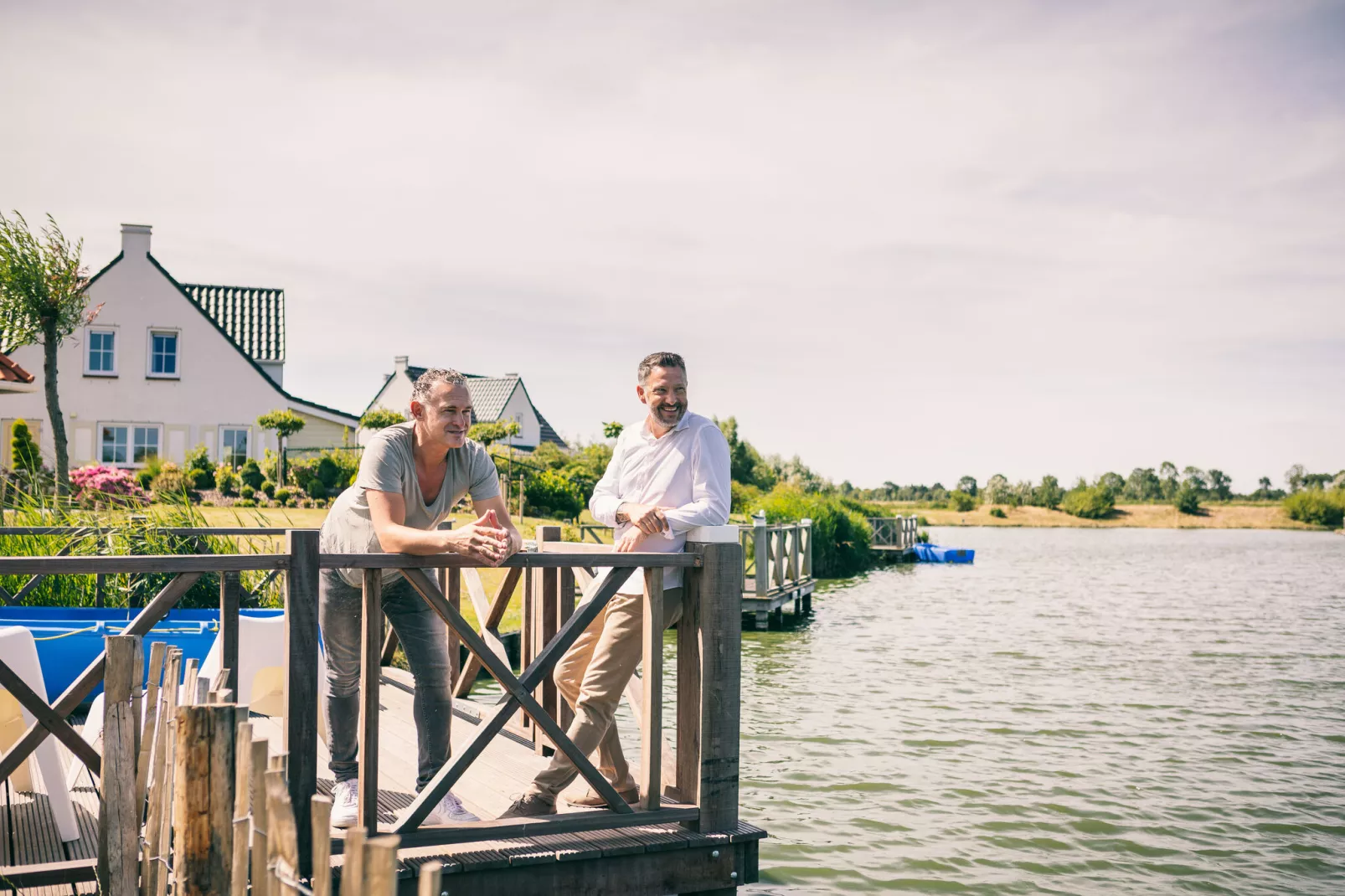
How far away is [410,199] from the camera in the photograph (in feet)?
50.5

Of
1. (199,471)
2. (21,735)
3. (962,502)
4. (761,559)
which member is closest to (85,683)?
(21,735)

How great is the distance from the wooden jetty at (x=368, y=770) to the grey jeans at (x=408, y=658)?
5.2 inches

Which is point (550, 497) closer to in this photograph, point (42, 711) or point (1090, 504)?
point (42, 711)

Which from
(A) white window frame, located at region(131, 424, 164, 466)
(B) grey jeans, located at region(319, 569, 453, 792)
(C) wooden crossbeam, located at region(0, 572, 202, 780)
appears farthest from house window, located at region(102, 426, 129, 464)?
(C) wooden crossbeam, located at region(0, 572, 202, 780)

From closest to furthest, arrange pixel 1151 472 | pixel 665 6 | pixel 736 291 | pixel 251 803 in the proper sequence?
pixel 251 803
pixel 665 6
pixel 736 291
pixel 1151 472

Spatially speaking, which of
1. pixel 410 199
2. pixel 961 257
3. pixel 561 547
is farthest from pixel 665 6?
pixel 961 257

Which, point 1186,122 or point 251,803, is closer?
point 251,803

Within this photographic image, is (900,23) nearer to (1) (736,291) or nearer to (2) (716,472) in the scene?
(2) (716,472)

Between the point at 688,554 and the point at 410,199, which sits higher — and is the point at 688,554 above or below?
below

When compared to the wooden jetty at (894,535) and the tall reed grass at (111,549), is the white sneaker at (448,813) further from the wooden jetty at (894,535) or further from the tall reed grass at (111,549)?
the wooden jetty at (894,535)

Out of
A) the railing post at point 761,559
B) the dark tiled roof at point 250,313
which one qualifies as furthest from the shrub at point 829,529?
the dark tiled roof at point 250,313

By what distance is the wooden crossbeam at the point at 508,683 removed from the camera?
355cm

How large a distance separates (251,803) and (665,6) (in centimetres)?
996

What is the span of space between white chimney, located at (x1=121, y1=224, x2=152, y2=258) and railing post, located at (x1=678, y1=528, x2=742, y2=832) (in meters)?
29.9
